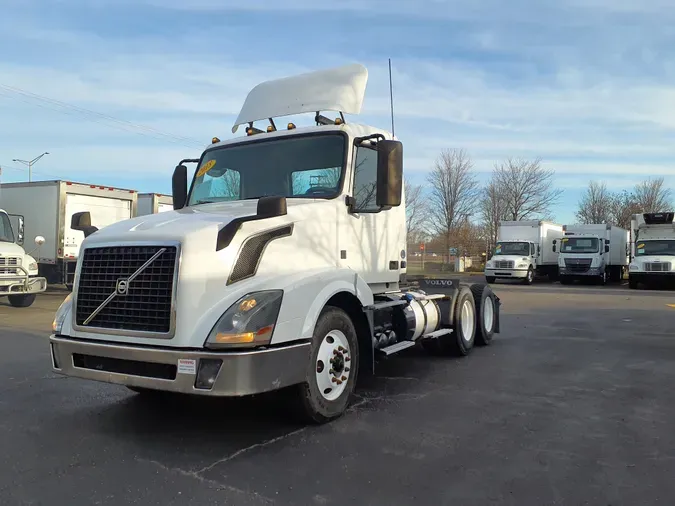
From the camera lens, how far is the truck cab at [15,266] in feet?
43.3

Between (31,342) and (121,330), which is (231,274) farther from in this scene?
(31,342)

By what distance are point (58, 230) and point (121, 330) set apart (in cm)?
1426

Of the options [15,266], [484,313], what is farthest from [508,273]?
[15,266]

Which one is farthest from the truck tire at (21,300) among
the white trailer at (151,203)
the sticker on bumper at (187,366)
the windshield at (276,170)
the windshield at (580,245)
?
the windshield at (580,245)

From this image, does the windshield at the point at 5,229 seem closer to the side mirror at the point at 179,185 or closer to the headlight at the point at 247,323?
the side mirror at the point at 179,185

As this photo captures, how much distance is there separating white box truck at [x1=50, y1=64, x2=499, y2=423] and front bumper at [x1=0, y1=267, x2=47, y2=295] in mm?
9061

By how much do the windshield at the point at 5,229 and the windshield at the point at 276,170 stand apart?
10.1 meters

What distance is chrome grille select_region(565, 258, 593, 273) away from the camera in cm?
2892

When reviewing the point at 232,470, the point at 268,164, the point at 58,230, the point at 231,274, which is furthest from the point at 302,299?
the point at 58,230

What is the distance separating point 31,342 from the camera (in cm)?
Answer: 930

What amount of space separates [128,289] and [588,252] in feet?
95.2

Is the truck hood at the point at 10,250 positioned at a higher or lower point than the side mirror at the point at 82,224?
lower

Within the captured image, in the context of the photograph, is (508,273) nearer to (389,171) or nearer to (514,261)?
(514,261)

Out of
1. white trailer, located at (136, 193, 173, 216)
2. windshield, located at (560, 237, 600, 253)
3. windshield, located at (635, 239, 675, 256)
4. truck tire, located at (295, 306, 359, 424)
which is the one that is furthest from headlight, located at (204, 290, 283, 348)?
windshield, located at (560, 237, 600, 253)
